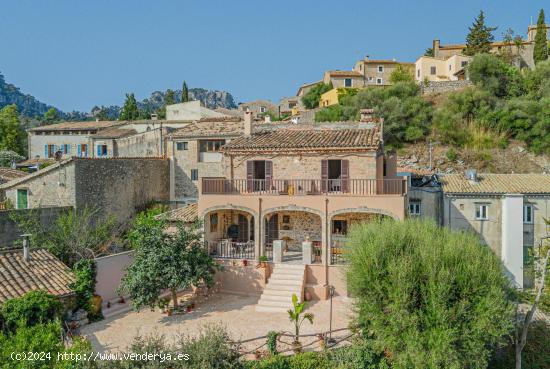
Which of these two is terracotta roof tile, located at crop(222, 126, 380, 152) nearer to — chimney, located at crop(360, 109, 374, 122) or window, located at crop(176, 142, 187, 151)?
chimney, located at crop(360, 109, 374, 122)

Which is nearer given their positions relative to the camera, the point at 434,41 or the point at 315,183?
the point at 315,183

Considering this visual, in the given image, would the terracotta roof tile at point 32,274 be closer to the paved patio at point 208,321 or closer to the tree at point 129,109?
the paved patio at point 208,321

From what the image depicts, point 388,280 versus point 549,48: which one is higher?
point 549,48

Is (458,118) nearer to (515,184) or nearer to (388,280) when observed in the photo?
(515,184)

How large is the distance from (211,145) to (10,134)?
34.7 metres

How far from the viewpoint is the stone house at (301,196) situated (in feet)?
63.1

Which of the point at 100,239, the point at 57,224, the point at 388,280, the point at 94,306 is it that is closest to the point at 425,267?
the point at 388,280

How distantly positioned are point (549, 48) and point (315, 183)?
57.0 metres

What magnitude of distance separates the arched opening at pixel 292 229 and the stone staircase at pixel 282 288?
2.26m

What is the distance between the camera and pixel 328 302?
18156 millimetres

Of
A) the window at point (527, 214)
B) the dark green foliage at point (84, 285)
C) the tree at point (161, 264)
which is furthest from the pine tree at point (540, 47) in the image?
the dark green foliage at point (84, 285)

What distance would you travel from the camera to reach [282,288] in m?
18.2

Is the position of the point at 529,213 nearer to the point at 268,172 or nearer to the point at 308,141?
the point at 308,141

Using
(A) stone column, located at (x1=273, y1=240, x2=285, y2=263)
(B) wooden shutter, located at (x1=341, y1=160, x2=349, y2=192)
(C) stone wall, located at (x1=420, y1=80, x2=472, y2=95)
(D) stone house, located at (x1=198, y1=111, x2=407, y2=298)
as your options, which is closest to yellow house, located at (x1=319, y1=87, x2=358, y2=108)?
(C) stone wall, located at (x1=420, y1=80, x2=472, y2=95)
